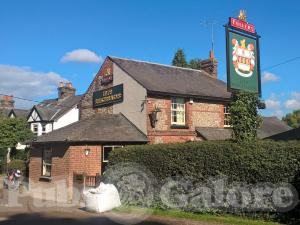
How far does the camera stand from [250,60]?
685 inches

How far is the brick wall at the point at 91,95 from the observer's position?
28328 millimetres

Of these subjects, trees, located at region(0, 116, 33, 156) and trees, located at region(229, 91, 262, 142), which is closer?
trees, located at region(229, 91, 262, 142)

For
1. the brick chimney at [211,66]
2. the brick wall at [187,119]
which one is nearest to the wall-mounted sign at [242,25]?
the brick wall at [187,119]

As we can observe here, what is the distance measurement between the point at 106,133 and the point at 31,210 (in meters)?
7.18

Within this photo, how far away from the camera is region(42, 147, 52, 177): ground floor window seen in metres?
23.7

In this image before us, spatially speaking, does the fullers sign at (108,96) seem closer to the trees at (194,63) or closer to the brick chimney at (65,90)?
the brick chimney at (65,90)

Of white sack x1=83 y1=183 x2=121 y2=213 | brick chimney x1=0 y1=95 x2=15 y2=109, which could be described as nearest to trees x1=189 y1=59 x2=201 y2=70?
brick chimney x1=0 y1=95 x2=15 y2=109

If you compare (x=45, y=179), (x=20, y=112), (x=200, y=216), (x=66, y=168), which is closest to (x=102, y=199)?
(x=200, y=216)

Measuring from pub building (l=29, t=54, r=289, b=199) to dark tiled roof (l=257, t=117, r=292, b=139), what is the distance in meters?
0.33

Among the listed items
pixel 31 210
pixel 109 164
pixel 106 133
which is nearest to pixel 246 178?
pixel 109 164

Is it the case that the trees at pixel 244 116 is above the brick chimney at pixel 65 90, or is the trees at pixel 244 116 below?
below

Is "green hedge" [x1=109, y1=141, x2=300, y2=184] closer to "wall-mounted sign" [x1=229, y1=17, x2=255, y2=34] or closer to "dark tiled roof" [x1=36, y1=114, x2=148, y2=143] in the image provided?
"dark tiled roof" [x1=36, y1=114, x2=148, y2=143]

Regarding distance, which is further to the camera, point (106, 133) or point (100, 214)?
point (106, 133)

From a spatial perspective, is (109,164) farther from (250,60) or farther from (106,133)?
(250,60)
